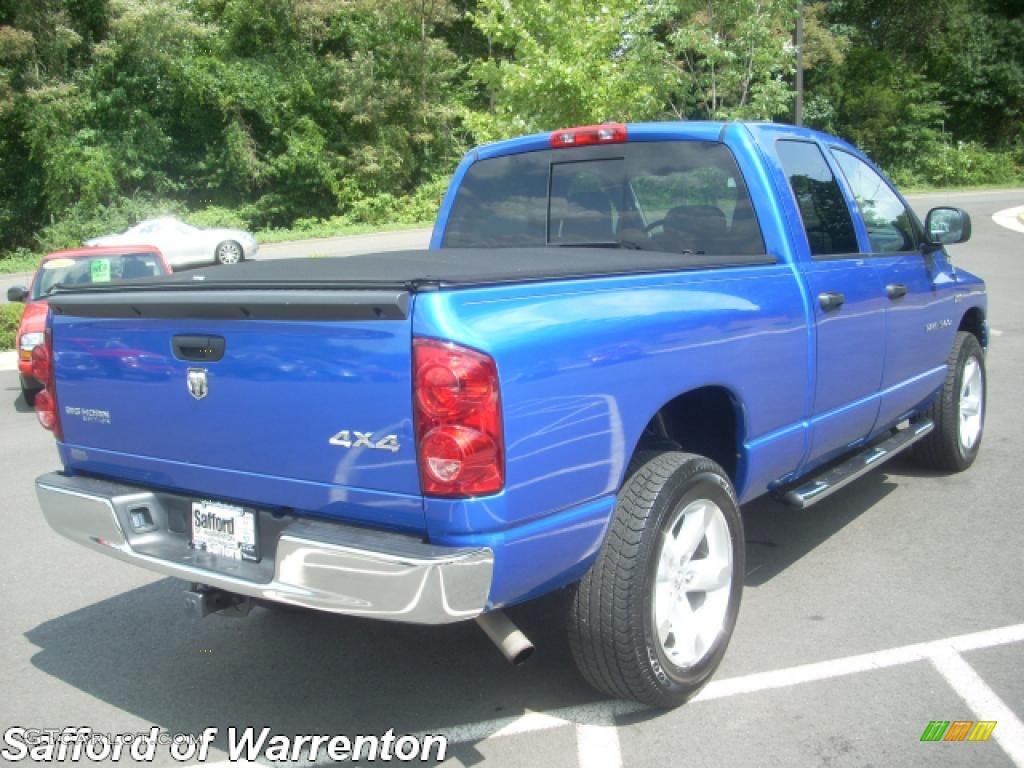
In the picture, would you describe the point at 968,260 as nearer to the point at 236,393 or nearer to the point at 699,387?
the point at 699,387

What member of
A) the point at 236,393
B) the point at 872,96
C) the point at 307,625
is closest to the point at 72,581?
the point at 307,625

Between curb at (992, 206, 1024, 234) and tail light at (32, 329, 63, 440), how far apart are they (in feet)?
77.7

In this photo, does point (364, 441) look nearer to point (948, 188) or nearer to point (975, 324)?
point (975, 324)

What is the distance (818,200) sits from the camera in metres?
4.52

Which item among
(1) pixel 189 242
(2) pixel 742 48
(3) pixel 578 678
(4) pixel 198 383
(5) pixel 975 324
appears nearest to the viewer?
(4) pixel 198 383

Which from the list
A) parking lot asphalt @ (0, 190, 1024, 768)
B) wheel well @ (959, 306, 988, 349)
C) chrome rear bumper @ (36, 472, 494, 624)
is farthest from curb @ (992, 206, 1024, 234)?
chrome rear bumper @ (36, 472, 494, 624)

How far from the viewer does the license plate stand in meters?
3.00

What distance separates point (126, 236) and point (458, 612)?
2513 cm

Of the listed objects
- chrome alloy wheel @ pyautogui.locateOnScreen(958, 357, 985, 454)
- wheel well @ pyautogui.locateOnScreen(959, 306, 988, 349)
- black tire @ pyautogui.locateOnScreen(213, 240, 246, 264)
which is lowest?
black tire @ pyautogui.locateOnScreen(213, 240, 246, 264)

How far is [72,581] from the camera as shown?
4855mm

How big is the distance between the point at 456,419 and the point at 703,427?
159cm

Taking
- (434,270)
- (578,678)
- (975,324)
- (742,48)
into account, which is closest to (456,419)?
(434,270)

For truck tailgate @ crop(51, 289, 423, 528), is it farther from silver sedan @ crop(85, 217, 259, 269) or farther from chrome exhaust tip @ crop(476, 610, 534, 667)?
silver sedan @ crop(85, 217, 259, 269)

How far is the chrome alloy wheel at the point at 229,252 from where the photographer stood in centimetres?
2578
